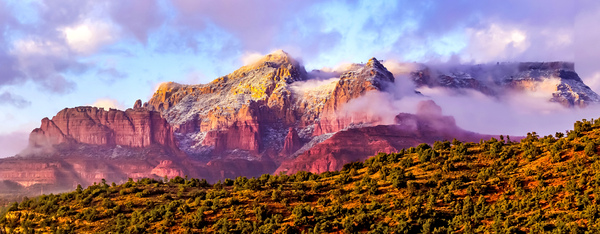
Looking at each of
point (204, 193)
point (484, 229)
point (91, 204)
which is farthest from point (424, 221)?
point (91, 204)

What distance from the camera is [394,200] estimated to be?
201 ft

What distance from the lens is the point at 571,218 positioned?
50.2 meters

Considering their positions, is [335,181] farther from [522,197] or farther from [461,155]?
[522,197]

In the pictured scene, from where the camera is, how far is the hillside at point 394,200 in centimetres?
5406

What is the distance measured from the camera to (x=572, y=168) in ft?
192

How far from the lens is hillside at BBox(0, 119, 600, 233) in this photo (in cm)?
5406

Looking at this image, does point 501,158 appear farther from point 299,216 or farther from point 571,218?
point 299,216

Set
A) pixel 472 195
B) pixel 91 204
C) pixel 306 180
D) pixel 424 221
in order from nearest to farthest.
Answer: pixel 424 221, pixel 472 195, pixel 91 204, pixel 306 180

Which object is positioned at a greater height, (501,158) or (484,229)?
(501,158)

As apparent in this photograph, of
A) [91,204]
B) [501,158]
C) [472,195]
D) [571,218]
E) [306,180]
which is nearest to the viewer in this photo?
[571,218]

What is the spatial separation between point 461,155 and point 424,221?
17620 mm

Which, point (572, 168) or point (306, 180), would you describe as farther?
point (306, 180)

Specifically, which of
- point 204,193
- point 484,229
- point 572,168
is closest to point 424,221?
point 484,229

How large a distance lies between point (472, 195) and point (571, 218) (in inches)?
397
